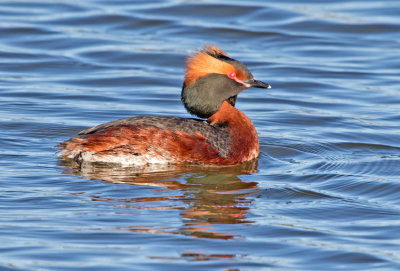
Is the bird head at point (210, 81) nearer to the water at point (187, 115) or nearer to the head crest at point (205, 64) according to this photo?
the head crest at point (205, 64)

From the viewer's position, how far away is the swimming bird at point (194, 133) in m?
9.69

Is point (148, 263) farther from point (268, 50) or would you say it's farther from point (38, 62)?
point (268, 50)

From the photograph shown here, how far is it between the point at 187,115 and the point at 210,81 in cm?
258

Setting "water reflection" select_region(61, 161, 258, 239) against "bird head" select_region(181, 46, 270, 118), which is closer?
"water reflection" select_region(61, 161, 258, 239)

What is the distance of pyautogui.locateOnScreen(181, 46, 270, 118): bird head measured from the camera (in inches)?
406

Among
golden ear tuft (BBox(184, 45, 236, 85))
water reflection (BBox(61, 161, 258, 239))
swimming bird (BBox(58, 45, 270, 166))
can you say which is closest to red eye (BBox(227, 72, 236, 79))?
swimming bird (BBox(58, 45, 270, 166))

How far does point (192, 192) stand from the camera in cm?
885

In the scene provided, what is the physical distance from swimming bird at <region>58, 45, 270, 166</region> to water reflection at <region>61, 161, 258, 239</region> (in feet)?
0.44

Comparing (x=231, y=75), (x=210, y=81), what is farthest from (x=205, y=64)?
(x=231, y=75)

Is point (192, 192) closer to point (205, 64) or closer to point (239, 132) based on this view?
point (239, 132)

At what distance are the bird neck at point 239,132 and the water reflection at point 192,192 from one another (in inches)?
5.9

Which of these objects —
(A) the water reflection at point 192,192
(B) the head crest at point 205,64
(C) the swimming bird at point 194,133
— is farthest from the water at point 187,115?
(B) the head crest at point 205,64

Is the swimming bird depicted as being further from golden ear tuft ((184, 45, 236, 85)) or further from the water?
the water

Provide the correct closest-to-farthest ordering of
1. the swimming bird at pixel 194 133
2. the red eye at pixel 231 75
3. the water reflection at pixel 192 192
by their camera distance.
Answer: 1. the water reflection at pixel 192 192
2. the swimming bird at pixel 194 133
3. the red eye at pixel 231 75
